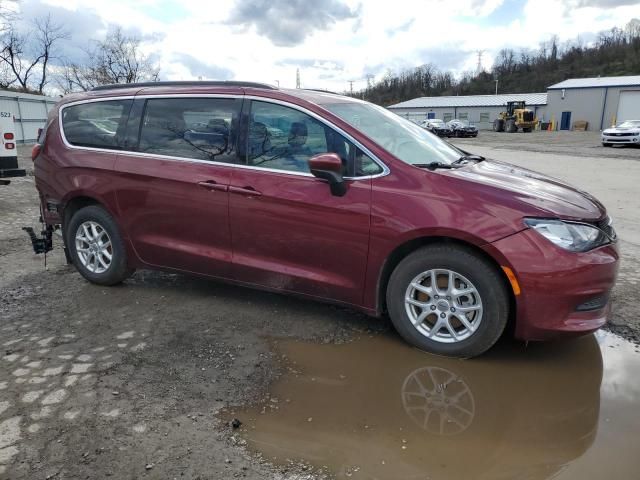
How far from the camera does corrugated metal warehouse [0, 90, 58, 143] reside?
63.9 ft

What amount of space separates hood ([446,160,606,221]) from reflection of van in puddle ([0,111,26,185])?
32.3ft

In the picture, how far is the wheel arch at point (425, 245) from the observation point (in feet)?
11.0

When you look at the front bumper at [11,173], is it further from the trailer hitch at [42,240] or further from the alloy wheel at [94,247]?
the alloy wheel at [94,247]

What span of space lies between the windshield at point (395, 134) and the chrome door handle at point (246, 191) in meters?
0.83

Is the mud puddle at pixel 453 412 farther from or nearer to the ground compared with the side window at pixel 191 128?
nearer to the ground

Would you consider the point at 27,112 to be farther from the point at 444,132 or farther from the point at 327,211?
the point at 444,132

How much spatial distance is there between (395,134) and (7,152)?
31.0 ft

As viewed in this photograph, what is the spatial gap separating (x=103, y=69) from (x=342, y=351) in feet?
131

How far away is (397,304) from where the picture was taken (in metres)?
3.64

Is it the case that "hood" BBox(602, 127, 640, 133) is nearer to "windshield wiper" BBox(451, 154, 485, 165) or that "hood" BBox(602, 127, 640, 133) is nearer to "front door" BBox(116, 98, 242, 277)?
"windshield wiper" BBox(451, 154, 485, 165)

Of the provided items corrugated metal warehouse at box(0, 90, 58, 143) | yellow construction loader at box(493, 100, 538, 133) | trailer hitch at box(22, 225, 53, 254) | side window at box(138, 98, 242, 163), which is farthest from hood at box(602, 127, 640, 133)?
trailer hitch at box(22, 225, 53, 254)

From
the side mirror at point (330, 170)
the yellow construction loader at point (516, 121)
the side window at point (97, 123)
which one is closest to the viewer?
the side mirror at point (330, 170)

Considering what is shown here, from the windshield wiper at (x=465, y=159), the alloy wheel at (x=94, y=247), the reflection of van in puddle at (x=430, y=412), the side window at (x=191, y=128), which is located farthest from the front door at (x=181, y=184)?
the windshield wiper at (x=465, y=159)

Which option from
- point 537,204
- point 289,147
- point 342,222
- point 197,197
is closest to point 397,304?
point 342,222
